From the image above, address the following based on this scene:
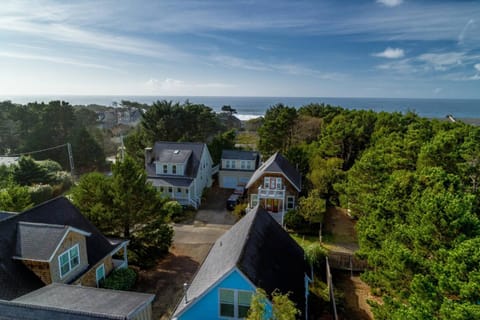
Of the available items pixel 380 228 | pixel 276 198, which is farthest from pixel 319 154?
pixel 380 228

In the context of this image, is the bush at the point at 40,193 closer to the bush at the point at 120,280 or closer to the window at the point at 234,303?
the bush at the point at 120,280

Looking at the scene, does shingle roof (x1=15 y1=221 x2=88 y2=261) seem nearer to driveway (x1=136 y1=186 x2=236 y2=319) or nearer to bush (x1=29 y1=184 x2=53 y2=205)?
driveway (x1=136 y1=186 x2=236 y2=319)

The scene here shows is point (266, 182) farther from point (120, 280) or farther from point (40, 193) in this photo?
point (40, 193)

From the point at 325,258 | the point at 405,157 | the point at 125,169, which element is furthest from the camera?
the point at 405,157

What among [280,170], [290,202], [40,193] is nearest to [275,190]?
[280,170]

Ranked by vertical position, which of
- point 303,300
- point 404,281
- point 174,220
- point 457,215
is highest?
point 457,215

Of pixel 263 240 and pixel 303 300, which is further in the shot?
pixel 263 240

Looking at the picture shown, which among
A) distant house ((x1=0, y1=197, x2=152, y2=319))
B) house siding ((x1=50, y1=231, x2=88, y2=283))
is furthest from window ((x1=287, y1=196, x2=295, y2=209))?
house siding ((x1=50, y1=231, x2=88, y2=283))

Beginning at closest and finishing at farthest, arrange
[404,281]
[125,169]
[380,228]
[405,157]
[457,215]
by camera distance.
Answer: [457,215] → [404,281] → [380,228] → [125,169] → [405,157]

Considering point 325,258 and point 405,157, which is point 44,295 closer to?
point 325,258
